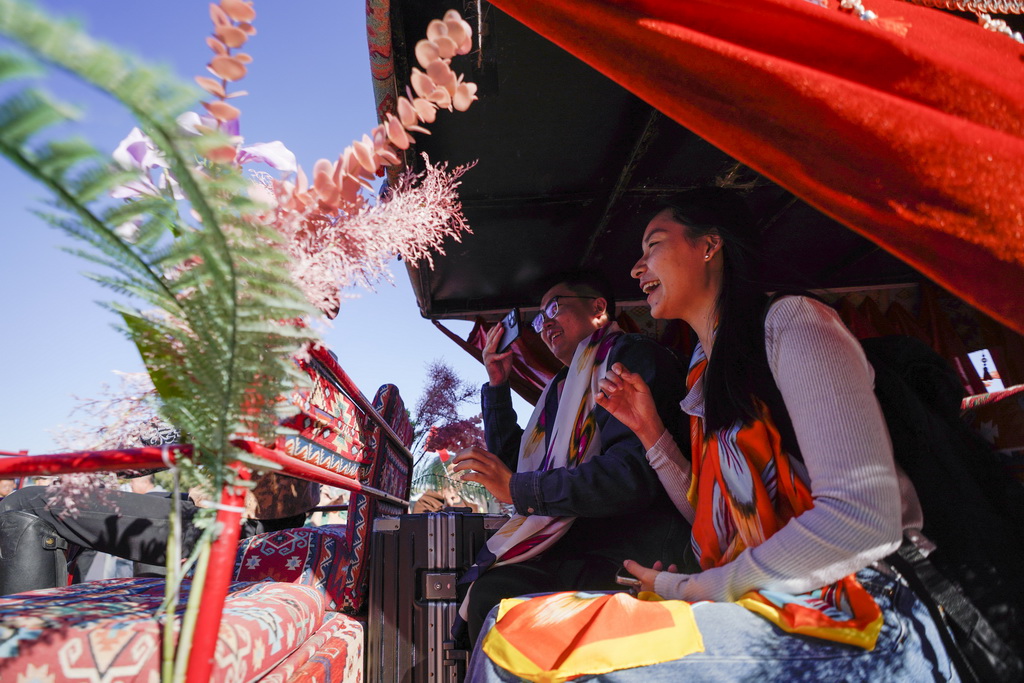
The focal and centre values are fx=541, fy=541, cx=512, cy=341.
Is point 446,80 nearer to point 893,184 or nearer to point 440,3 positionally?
point 893,184

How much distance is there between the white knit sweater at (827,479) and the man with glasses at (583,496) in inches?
21.2

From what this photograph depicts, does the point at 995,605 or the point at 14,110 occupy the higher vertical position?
the point at 14,110

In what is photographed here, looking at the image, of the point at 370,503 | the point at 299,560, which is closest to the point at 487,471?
the point at 370,503

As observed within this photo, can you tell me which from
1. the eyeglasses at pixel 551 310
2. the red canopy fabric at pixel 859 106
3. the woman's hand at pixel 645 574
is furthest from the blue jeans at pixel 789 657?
the eyeglasses at pixel 551 310

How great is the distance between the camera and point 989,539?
100cm

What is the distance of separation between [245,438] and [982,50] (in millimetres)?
1742

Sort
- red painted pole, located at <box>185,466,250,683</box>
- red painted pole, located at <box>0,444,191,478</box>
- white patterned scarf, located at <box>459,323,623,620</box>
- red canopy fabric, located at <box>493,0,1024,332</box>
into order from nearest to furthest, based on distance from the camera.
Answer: red painted pole, located at <box>185,466,250,683</box>
red painted pole, located at <box>0,444,191,478</box>
red canopy fabric, located at <box>493,0,1024,332</box>
white patterned scarf, located at <box>459,323,623,620</box>

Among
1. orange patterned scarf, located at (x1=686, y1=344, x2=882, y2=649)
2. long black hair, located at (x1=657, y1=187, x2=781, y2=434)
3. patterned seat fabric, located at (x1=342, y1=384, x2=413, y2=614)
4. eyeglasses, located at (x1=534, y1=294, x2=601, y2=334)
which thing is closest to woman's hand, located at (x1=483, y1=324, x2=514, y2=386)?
eyeglasses, located at (x1=534, y1=294, x2=601, y2=334)

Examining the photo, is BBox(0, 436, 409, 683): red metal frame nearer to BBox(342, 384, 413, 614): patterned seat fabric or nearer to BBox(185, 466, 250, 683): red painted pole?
BBox(185, 466, 250, 683): red painted pole

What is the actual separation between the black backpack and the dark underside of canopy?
0.36 m

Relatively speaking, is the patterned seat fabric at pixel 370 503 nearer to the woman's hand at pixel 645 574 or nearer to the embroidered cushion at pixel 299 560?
the embroidered cushion at pixel 299 560

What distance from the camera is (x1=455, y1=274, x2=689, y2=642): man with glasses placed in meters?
1.69

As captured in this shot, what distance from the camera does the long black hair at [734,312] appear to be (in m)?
1.25

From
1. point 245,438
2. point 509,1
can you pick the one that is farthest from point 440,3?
point 245,438
